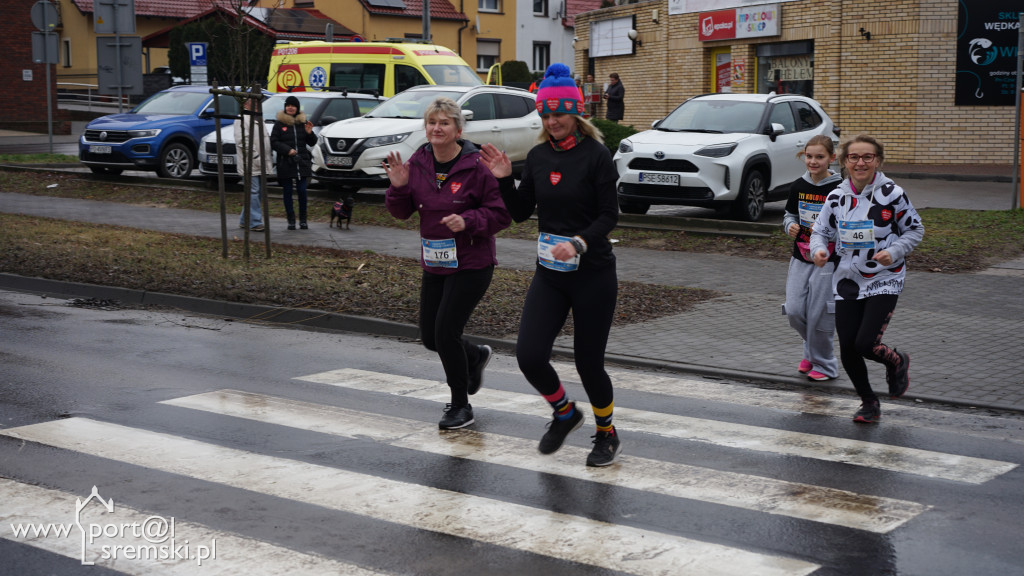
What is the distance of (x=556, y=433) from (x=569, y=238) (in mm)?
1087

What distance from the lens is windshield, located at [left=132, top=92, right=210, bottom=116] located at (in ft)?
73.7

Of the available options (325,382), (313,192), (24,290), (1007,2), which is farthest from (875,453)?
(1007,2)

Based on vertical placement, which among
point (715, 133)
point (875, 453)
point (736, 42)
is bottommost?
point (875, 453)

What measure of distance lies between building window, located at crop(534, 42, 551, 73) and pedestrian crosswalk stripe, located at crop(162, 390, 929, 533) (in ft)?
192

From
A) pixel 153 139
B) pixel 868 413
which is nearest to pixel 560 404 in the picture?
pixel 868 413

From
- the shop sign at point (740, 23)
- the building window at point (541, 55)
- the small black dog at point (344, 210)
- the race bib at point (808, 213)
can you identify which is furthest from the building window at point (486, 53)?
the race bib at point (808, 213)

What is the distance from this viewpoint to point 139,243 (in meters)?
14.1

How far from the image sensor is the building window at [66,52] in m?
59.2

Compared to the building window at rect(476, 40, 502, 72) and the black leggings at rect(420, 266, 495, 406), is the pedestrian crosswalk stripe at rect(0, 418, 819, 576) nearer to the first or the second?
the black leggings at rect(420, 266, 495, 406)

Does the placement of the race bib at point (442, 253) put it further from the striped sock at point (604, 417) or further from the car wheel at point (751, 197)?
the car wheel at point (751, 197)

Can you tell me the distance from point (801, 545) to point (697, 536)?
1.37ft

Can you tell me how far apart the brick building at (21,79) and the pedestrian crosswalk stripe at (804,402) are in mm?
37845

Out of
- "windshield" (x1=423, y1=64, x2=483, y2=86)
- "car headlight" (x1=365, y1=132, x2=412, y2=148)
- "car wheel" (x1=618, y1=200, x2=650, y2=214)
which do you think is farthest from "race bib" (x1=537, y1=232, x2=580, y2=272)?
"windshield" (x1=423, y1=64, x2=483, y2=86)

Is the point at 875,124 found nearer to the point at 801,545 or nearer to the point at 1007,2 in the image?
the point at 1007,2
